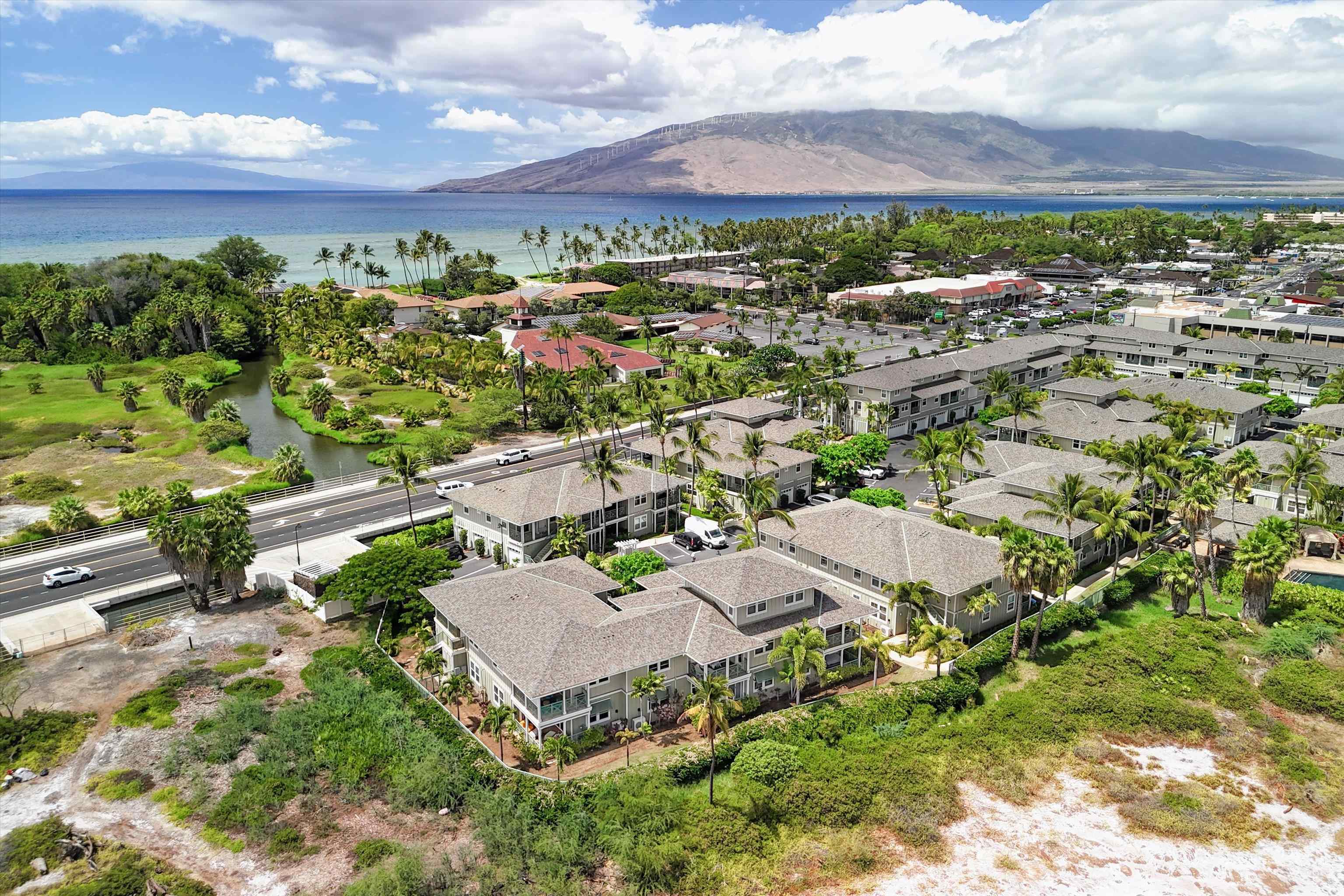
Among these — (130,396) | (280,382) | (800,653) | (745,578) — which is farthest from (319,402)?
(800,653)

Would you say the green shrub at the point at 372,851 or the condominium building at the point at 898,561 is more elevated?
the condominium building at the point at 898,561

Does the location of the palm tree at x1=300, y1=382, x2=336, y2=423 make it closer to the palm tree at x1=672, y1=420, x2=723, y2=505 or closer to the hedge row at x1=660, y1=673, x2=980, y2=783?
the palm tree at x1=672, y1=420, x2=723, y2=505

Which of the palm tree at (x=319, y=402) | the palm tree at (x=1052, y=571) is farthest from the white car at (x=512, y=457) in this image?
the palm tree at (x=1052, y=571)

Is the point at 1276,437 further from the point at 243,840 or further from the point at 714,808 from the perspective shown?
the point at 243,840

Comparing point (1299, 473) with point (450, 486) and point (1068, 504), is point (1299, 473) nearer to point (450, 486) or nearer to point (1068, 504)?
point (1068, 504)

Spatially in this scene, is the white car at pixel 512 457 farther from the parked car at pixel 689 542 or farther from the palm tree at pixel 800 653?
the palm tree at pixel 800 653

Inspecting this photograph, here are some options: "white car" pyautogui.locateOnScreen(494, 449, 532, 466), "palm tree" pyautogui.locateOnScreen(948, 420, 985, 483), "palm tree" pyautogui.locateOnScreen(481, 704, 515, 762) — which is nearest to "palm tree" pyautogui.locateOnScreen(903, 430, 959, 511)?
"palm tree" pyautogui.locateOnScreen(948, 420, 985, 483)

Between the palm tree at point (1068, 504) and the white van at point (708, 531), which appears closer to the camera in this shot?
the palm tree at point (1068, 504)
